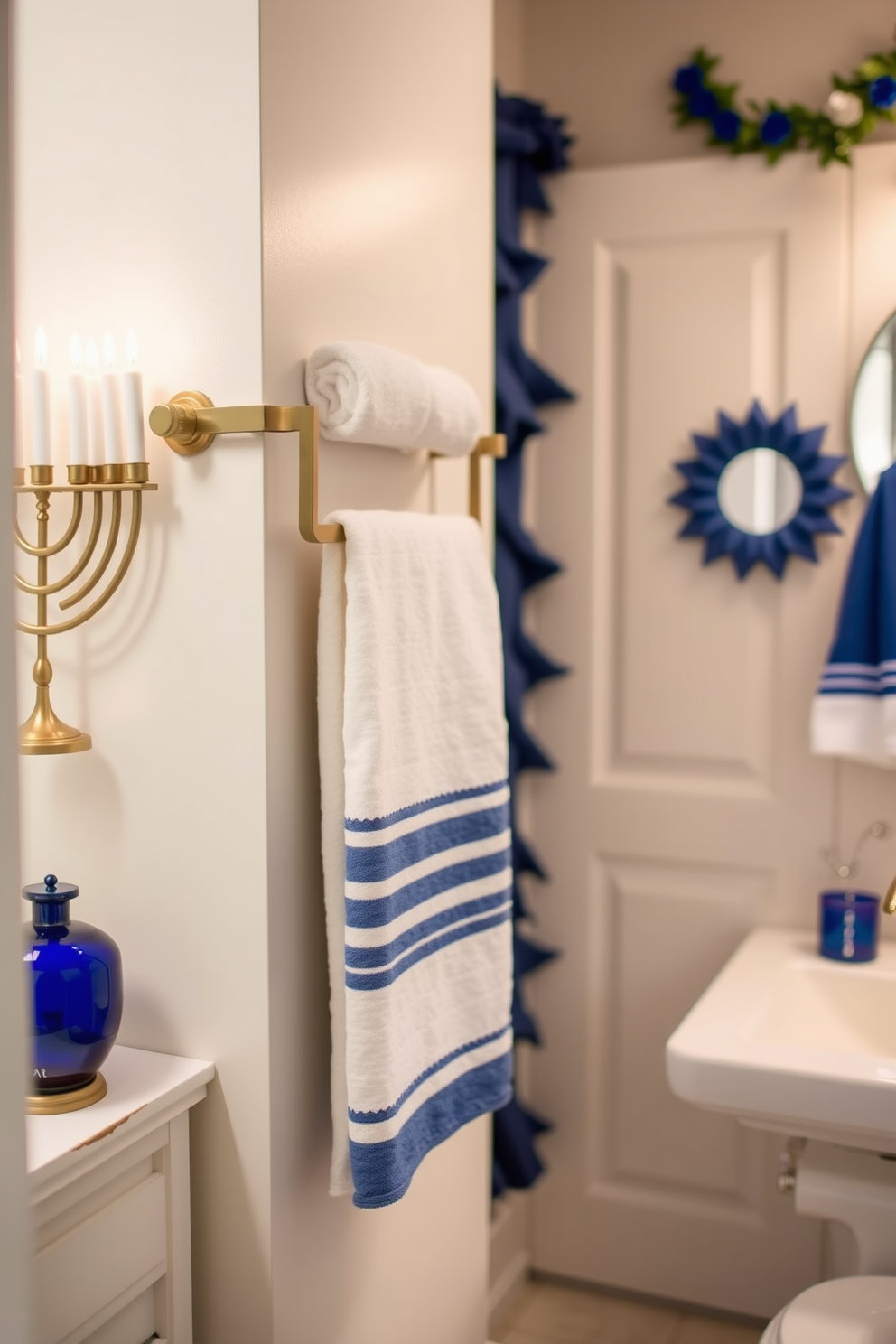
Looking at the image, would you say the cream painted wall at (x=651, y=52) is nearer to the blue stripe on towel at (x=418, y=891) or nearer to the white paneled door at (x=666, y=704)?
the white paneled door at (x=666, y=704)

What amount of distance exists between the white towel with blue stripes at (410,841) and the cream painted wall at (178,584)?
0.08m

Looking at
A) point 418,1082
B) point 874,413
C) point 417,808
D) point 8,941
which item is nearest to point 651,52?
point 874,413

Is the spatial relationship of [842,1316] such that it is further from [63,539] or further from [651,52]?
[651,52]

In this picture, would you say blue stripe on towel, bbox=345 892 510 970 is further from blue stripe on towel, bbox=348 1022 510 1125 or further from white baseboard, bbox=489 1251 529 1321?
white baseboard, bbox=489 1251 529 1321

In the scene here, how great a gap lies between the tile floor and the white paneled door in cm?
4

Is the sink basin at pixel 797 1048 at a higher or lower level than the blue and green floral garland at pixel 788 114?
lower

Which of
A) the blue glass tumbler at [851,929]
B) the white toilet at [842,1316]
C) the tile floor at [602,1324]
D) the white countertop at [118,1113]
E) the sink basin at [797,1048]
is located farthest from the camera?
the tile floor at [602,1324]

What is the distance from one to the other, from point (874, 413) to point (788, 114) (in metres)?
0.48

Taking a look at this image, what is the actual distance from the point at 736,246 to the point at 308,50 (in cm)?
100

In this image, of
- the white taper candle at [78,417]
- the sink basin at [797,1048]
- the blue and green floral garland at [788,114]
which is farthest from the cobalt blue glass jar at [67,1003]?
the blue and green floral garland at [788,114]

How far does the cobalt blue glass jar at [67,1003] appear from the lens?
1.05 meters

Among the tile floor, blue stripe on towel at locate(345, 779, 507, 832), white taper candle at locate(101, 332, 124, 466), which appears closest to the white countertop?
blue stripe on towel at locate(345, 779, 507, 832)

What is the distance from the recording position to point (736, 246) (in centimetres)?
196

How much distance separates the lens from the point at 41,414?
1.14 meters
